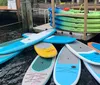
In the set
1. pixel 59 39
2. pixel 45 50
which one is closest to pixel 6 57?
pixel 45 50

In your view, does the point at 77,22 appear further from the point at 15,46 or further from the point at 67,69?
the point at 67,69

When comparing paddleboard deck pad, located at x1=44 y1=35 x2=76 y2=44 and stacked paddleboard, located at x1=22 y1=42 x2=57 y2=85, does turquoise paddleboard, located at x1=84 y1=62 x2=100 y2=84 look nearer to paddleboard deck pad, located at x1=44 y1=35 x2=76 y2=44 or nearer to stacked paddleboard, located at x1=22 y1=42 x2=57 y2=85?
stacked paddleboard, located at x1=22 y1=42 x2=57 y2=85

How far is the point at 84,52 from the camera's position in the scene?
5488mm

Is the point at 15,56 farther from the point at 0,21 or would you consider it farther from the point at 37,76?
the point at 0,21

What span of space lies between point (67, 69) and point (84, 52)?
96 centimetres

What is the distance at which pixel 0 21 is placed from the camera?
10.8m

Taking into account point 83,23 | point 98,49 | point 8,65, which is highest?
point 83,23

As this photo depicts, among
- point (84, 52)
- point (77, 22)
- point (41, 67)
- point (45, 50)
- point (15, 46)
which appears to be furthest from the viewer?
point (77, 22)

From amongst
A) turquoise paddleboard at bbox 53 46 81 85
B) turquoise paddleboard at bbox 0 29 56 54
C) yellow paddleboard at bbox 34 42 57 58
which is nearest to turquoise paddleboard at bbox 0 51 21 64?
turquoise paddleboard at bbox 0 29 56 54

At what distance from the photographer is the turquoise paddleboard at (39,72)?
14.4 ft

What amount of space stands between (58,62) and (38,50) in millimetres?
814

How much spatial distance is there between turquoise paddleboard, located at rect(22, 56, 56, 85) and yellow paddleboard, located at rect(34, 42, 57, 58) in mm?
134

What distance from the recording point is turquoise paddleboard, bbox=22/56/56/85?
173 inches

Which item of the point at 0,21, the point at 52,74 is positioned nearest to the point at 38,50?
the point at 52,74
